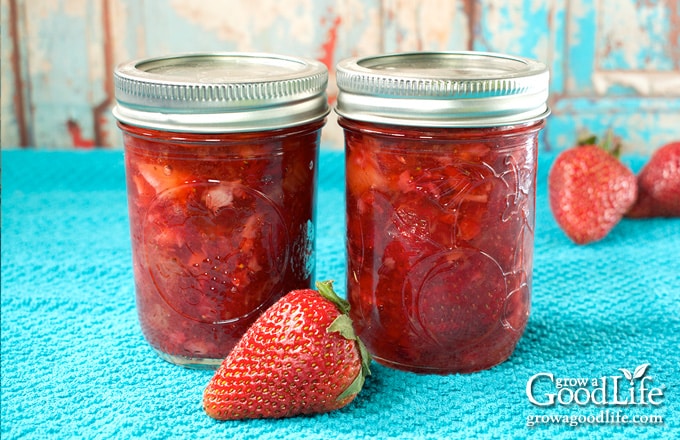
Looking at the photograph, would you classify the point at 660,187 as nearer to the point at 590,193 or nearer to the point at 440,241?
the point at 590,193

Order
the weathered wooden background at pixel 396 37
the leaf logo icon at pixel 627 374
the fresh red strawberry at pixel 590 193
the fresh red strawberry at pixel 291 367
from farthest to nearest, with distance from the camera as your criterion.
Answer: the weathered wooden background at pixel 396 37
the fresh red strawberry at pixel 590 193
the leaf logo icon at pixel 627 374
the fresh red strawberry at pixel 291 367

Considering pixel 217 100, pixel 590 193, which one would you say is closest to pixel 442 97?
pixel 217 100

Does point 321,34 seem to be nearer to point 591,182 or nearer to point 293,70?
point 591,182

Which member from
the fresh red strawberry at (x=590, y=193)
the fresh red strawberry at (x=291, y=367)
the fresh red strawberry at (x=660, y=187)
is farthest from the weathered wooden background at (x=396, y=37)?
the fresh red strawberry at (x=291, y=367)

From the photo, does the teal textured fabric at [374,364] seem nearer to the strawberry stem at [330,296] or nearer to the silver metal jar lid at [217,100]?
the strawberry stem at [330,296]

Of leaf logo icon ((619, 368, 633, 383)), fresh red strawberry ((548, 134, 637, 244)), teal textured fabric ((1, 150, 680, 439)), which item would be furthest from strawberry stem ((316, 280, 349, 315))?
fresh red strawberry ((548, 134, 637, 244))

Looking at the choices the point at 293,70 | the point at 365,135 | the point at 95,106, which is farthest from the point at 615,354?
the point at 95,106

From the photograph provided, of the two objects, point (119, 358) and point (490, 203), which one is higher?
point (490, 203)
